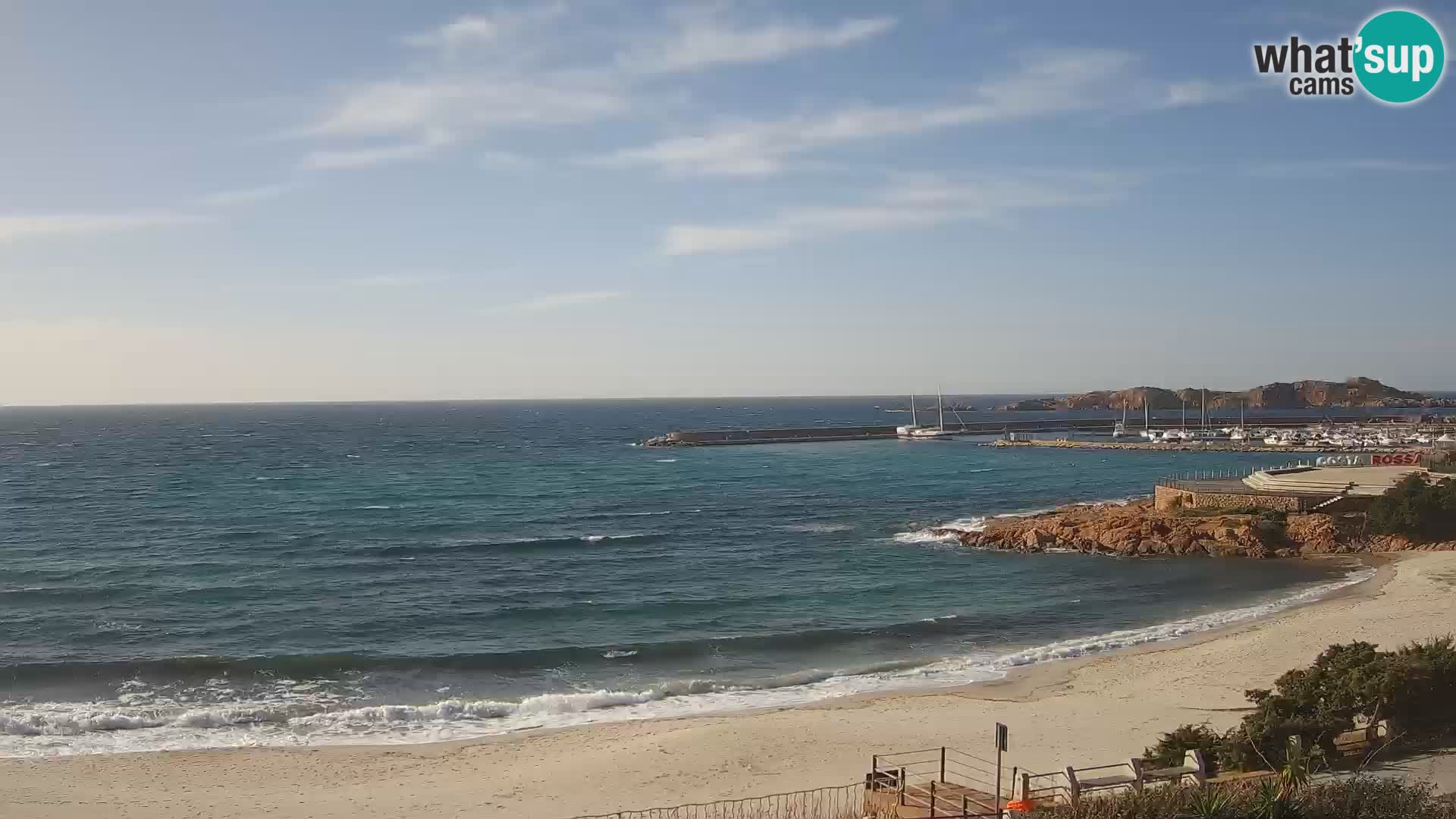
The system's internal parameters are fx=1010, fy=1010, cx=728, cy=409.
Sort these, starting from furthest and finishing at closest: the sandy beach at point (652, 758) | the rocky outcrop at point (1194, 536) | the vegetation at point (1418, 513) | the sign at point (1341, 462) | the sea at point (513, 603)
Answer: the sign at point (1341, 462)
the rocky outcrop at point (1194, 536)
the vegetation at point (1418, 513)
the sea at point (513, 603)
the sandy beach at point (652, 758)

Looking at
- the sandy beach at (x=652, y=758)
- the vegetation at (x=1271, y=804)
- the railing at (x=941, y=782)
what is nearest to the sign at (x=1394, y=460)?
the sandy beach at (x=652, y=758)

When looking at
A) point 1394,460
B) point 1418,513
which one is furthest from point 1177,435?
point 1418,513

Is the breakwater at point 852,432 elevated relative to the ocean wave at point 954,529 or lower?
elevated

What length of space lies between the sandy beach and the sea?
4.22 feet

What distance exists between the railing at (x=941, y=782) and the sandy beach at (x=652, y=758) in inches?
23.6

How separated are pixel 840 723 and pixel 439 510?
46.0m

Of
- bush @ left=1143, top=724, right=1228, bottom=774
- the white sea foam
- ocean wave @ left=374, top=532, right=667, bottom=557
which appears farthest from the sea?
bush @ left=1143, top=724, right=1228, bottom=774

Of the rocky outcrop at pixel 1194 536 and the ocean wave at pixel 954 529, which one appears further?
the ocean wave at pixel 954 529

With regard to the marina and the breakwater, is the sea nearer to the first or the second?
the marina

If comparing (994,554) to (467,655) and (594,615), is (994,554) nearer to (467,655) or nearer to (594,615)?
(594,615)

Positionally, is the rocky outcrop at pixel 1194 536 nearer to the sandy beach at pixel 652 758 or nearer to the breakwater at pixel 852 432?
the sandy beach at pixel 652 758

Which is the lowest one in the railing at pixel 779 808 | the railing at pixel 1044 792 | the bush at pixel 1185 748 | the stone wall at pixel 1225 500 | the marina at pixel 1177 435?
the railing at pixel 779 808

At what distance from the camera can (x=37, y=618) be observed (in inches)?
1385

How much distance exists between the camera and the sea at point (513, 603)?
26.4m
